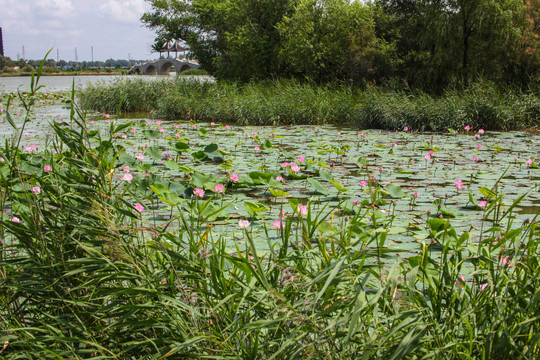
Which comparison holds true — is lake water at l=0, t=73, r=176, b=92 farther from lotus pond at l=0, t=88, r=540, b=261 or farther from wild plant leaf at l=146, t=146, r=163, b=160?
lotus pond at l=0, t=88, r=540, b=261

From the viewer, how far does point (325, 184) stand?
444 cm

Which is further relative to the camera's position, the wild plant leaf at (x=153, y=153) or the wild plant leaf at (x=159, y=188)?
the wild plant leaf at (x=153, y=153)

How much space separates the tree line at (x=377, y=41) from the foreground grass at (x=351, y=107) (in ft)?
7.33

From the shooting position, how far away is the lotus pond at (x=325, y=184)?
103 inches

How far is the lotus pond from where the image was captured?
261cm

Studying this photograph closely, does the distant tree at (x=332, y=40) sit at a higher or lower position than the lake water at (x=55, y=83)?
higher

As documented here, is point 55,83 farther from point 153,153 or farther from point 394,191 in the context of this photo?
point 394,191

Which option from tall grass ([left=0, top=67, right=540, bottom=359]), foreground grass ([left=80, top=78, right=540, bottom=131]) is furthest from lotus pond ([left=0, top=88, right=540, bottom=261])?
foreground grass ([left=80, top=78, right=540, bottom=131])

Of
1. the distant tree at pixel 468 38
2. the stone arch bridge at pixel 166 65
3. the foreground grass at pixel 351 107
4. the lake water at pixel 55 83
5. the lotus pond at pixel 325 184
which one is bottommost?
the lotus pond at pixel 325 184

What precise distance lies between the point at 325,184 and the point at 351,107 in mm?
6776

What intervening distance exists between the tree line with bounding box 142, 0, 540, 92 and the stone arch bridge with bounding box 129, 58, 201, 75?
2077 centimetres

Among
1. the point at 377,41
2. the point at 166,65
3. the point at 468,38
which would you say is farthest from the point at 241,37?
the point at 166,65

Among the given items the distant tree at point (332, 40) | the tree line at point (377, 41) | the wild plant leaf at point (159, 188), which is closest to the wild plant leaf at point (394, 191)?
the wild plant leaf at point (159, 188)

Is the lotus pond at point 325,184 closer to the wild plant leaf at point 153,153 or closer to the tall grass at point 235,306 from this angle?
the wild plant leaf at point 153,153
